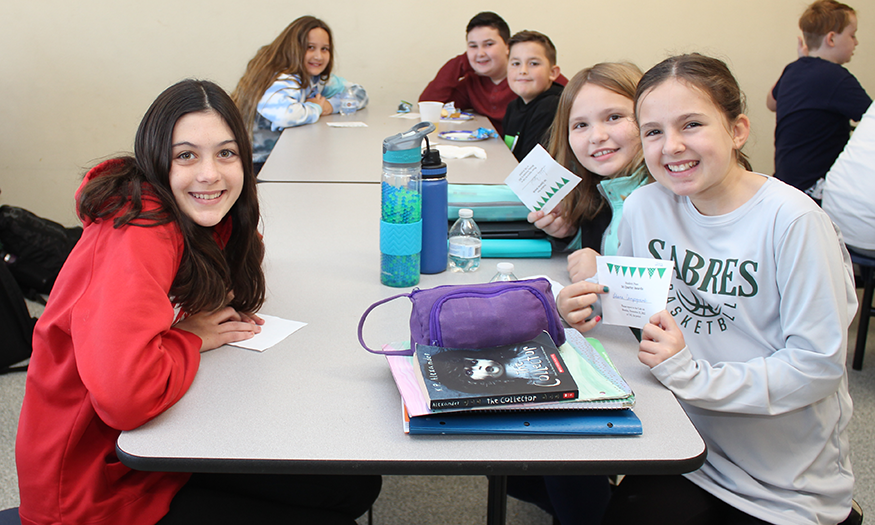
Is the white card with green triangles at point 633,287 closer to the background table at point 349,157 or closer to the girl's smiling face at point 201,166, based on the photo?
the girl's smiling face at point 201,166

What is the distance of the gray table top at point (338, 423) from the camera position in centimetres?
80

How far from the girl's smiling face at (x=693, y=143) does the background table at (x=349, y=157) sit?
40.9 inches

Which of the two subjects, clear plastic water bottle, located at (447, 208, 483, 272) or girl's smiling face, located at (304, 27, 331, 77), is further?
girl's smiling face, located at (304, 27, 331, 77)

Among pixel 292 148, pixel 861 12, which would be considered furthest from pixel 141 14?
pixel 861 12

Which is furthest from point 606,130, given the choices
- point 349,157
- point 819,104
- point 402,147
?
point 819,104

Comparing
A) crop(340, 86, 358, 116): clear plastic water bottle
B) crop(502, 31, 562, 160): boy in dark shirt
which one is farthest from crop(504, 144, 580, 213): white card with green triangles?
crop(340, 86, 358, 116): clear plastic water bottle

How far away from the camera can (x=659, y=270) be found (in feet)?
3.30

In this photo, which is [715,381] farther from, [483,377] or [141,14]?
[141,14]

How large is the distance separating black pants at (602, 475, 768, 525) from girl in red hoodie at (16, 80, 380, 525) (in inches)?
19.7

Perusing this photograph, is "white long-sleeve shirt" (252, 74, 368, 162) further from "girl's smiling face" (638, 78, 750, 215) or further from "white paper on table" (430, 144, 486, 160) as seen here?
"girl's smiling face" (638, 78, 750, 215)

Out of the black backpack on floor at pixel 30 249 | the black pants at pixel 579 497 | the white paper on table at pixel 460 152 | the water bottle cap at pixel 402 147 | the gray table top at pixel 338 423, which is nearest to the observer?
the gray table top at pixel 338 423

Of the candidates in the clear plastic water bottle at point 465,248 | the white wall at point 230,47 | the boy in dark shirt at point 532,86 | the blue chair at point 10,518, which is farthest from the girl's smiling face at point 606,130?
the white wall at point 230,47

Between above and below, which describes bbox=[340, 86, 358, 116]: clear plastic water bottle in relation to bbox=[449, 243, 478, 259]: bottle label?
above

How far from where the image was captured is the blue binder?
0.83 metres
